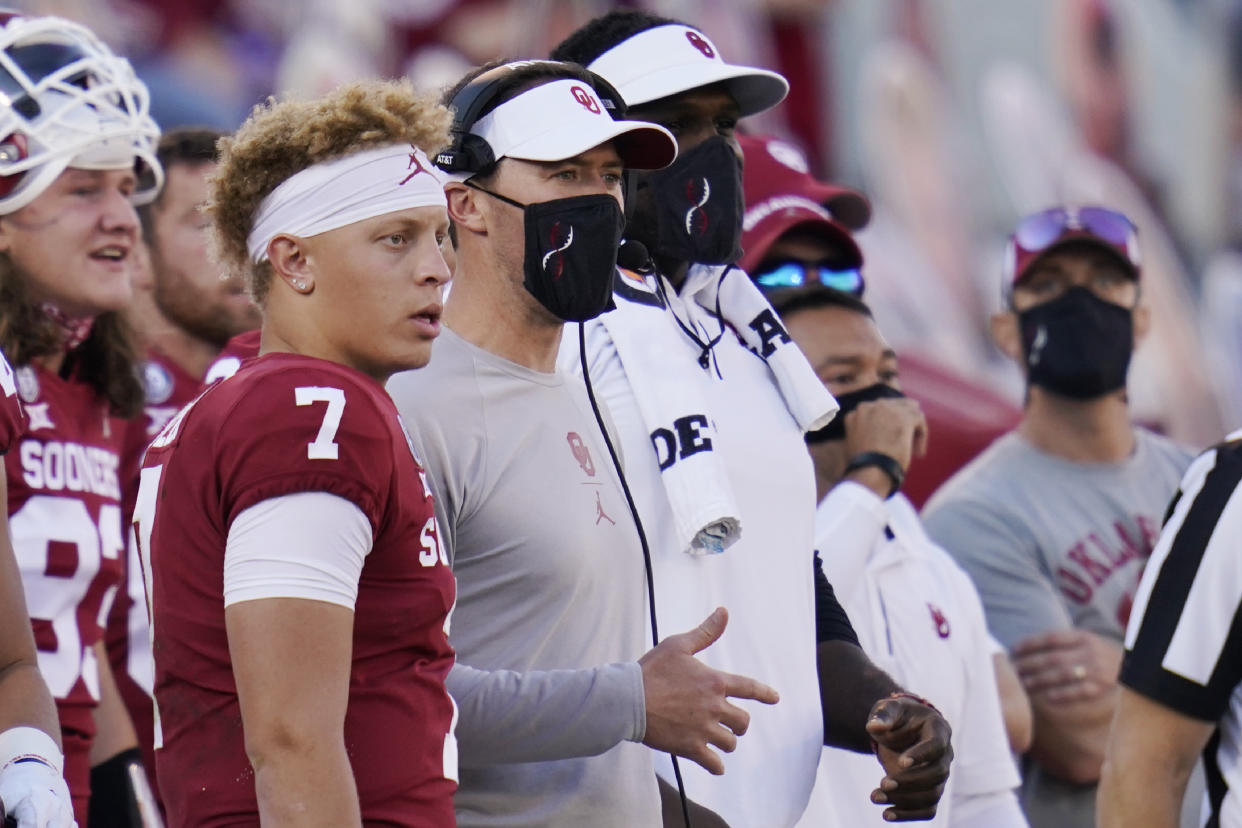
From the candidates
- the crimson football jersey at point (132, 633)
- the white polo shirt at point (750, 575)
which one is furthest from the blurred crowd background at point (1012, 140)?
the white polo shirt at point (750, 575)

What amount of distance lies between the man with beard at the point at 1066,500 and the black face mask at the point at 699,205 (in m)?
1.70

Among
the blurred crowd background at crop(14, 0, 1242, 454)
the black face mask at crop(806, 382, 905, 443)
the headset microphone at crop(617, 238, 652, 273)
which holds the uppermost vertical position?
the headset microphone at crop(617, 238, 652, 273)

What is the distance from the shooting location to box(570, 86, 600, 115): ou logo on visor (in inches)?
111

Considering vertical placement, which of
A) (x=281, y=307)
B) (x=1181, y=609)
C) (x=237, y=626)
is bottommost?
(x=1181, y=609)

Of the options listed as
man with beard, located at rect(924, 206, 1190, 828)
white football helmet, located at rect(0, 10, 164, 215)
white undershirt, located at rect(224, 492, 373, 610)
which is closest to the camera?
white undershirt, located at rect(224, 492, 373, 610)

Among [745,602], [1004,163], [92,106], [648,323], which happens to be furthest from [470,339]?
[1004,163]

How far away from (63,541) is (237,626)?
4.53 ft

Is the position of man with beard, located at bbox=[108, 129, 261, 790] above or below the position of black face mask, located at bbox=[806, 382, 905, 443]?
above

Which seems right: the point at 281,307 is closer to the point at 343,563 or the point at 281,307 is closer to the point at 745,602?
the point at 343,563

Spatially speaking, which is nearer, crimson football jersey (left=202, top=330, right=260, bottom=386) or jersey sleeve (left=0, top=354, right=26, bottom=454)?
jersey sleeve (left=0, top=354, right=26, bottom=454)

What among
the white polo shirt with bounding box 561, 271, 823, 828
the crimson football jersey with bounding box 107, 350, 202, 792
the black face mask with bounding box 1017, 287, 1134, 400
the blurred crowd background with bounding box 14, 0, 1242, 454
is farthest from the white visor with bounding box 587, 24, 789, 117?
the blurred crowd background with bounding box 14, 0, 1242, 454

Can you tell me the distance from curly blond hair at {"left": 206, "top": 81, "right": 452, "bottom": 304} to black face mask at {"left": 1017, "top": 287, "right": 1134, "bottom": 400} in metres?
2.81

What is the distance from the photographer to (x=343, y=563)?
212cm

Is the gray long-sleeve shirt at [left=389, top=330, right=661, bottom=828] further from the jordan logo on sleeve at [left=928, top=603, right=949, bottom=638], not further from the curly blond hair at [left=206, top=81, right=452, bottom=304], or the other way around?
the jordan logo on sleeve at [left=928, top=603, right=949, bottom=638]
